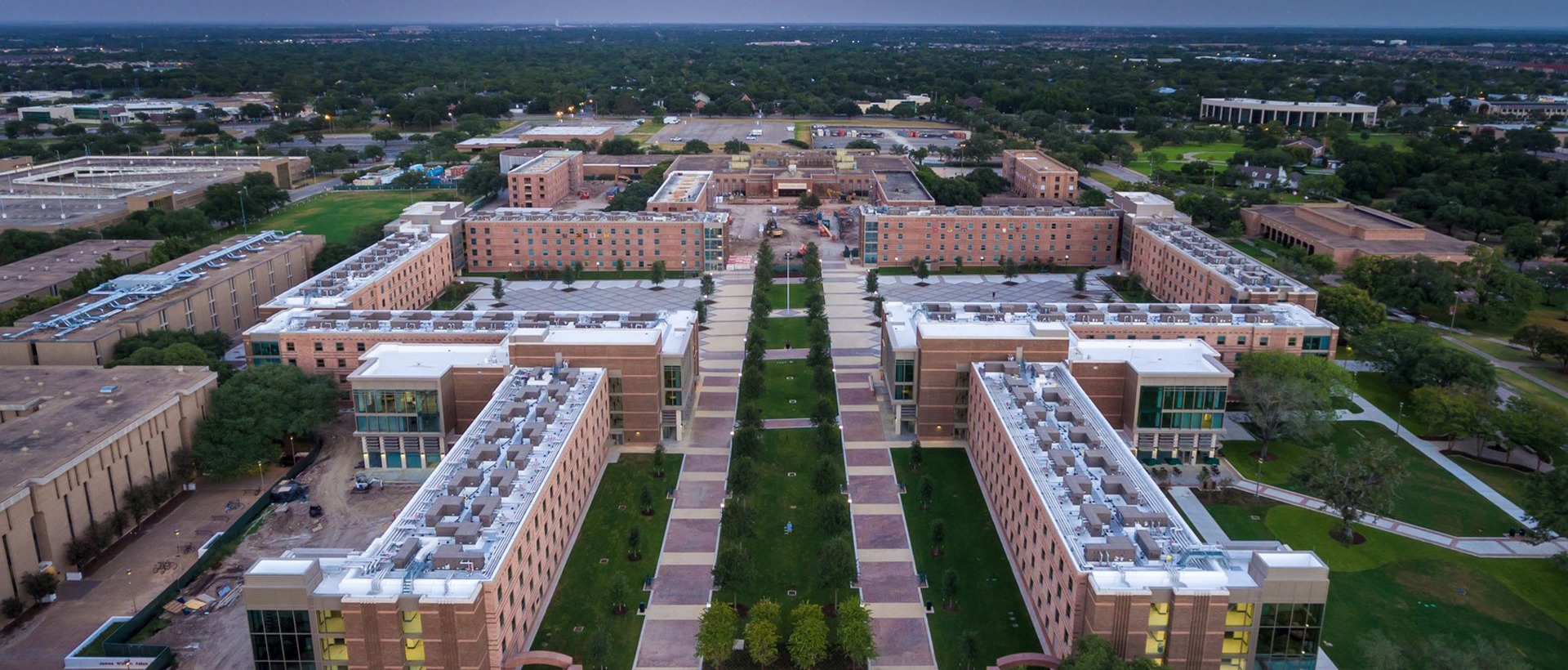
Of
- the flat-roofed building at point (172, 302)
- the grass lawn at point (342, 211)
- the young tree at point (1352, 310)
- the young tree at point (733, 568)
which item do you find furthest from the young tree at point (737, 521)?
the grass lawn at point (342, 211)

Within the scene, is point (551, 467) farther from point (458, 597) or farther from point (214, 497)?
point (214, 497)

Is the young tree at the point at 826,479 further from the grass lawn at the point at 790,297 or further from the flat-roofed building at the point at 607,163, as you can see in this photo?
the flat-roofed building at the point at 607,163

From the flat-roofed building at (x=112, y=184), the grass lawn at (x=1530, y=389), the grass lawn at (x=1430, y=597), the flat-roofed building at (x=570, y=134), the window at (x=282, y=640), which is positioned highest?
the flat-roofed building at (x=570, y=134)

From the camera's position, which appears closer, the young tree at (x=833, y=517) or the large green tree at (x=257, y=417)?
the young tree at (x=833, y=517)

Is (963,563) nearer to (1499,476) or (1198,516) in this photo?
(1198,516)

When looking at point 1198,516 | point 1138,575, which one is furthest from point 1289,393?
point 1138,575

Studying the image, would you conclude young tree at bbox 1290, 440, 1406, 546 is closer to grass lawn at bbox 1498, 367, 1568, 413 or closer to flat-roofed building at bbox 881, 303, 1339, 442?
flat-roofed building at bbox 881, 303, 1339, 442
